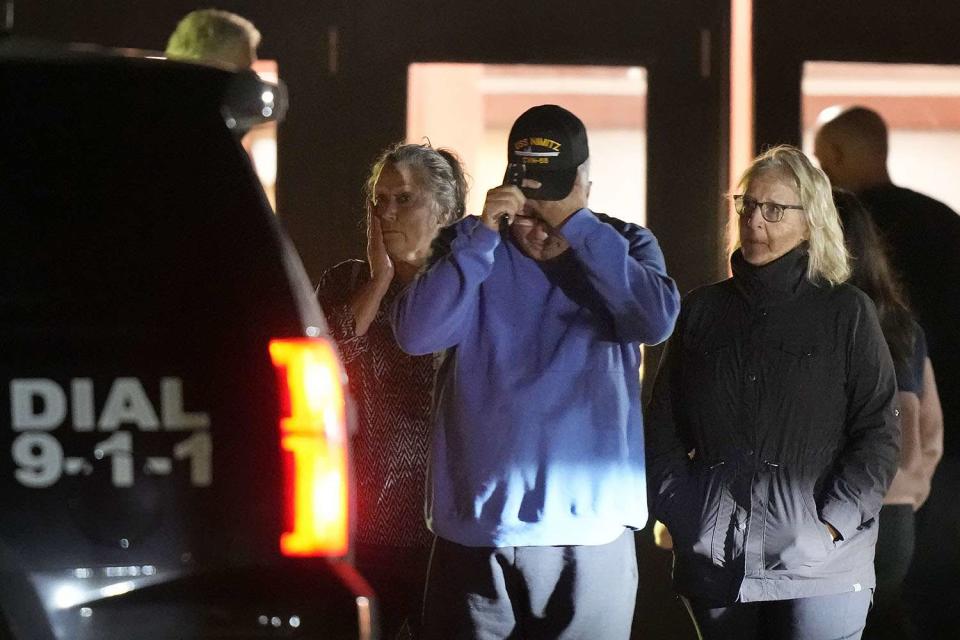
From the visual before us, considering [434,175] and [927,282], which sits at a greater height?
[434,175]

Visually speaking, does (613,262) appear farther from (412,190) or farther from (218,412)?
(218,412)

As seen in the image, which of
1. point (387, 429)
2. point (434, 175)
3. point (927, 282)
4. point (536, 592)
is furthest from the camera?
point (927, 282)

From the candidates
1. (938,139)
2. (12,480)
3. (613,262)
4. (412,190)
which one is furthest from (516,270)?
(938,139)

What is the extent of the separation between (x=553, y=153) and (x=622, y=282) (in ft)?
1.16

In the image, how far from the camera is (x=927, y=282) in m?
5.18

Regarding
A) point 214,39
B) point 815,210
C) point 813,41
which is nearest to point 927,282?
point 813,41

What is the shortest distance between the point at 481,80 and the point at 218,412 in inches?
128

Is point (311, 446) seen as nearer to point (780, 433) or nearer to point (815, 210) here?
point (780, 433)

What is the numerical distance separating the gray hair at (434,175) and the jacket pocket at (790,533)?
1176mm

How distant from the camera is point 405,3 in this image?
5.54 meters

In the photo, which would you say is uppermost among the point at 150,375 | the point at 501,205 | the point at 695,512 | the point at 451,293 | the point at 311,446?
the point at 501,205

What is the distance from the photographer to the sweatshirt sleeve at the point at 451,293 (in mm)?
3439

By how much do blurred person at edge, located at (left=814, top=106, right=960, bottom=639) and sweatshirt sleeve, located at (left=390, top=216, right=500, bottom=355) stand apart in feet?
6.67

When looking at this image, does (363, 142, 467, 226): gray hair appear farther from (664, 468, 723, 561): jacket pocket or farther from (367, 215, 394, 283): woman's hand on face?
(664, 468, 723, 561): jacket pocket
